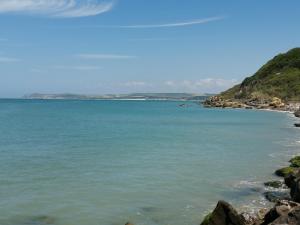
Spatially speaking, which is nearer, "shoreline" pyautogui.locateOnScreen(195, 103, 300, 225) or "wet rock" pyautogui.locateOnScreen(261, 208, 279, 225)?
"shoreline" pyautogui.locateOnScreen(195, 103, 300, 225)

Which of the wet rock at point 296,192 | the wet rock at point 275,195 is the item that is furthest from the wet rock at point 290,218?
the wet rock at point 275,195

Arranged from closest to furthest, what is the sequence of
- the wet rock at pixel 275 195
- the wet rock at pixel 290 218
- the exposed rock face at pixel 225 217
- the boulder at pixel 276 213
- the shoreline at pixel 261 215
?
1. the wet rock at pixel 290 218
2. the shoreline at pixel 261 215
3. the boulder at pixel 276 213
4. the exposed rock face at pixel 225 217
5. the wet rock at pixel 275 195

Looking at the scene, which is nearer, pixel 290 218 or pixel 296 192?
pixel 290 218

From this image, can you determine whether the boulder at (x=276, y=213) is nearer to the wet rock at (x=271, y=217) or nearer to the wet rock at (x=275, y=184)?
the wet rock at (x=271, y=217)

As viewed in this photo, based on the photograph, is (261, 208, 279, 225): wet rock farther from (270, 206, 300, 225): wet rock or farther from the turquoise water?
the turquoise water

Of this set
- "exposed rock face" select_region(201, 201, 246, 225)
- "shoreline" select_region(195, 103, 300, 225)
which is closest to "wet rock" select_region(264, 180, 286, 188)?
"shoreline" select_region(195, 103, 300, 225)

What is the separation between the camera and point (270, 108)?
6398 inches

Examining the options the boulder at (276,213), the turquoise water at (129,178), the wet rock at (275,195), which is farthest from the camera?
the wet rock at (275,195)

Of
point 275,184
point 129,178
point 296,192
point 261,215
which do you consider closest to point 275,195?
point 275,184

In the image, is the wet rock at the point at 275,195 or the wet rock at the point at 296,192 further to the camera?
the wet rock at the point at 275,195

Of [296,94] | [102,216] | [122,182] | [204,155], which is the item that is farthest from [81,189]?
[296,94]

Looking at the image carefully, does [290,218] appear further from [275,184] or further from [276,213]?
[275,184]

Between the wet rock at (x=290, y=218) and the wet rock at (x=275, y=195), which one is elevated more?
the wet rock at (x=290, y=218)

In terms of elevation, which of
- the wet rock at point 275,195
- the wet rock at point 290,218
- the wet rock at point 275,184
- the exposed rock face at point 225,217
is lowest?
the wet rock at point 275,195
